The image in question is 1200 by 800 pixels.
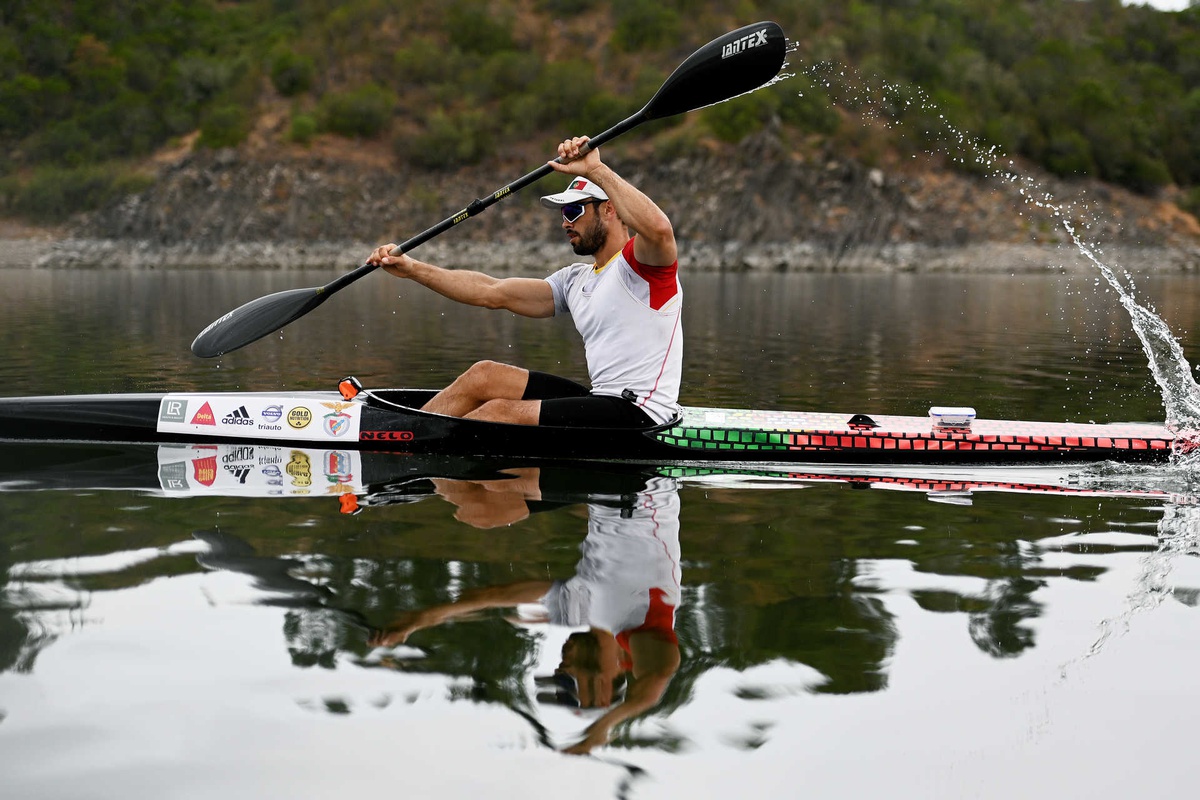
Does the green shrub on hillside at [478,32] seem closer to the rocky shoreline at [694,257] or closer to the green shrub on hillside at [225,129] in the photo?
the green shrub on hillside at [225,129]

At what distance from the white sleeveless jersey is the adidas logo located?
2.37 metres

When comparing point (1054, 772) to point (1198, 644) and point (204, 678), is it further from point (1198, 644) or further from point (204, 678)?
point (204, 678)

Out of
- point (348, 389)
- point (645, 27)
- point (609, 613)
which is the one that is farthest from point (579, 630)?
point (645, 27)

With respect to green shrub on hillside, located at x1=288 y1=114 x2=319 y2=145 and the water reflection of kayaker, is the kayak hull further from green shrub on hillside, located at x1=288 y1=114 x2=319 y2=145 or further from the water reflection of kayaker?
green shrub on hillside, located at x1=288 y1=114 x2=319 y2=145

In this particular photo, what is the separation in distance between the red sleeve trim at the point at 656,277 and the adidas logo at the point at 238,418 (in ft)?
10.0

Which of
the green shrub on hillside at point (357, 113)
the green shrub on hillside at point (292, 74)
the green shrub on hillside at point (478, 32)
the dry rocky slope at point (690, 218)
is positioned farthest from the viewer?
the green shrub on hillside at point (478, 32)

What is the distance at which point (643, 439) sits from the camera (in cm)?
788

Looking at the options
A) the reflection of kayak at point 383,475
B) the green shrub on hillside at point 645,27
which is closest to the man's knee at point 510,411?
the reflection of kayak at point 383,475

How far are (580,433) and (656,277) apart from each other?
126cm

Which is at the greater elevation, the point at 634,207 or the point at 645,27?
the point at 645,27

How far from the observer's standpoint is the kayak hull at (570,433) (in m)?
7.89

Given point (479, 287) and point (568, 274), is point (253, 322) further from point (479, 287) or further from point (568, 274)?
point (568, 274)

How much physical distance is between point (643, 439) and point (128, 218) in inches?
2480

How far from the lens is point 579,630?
4582mm
